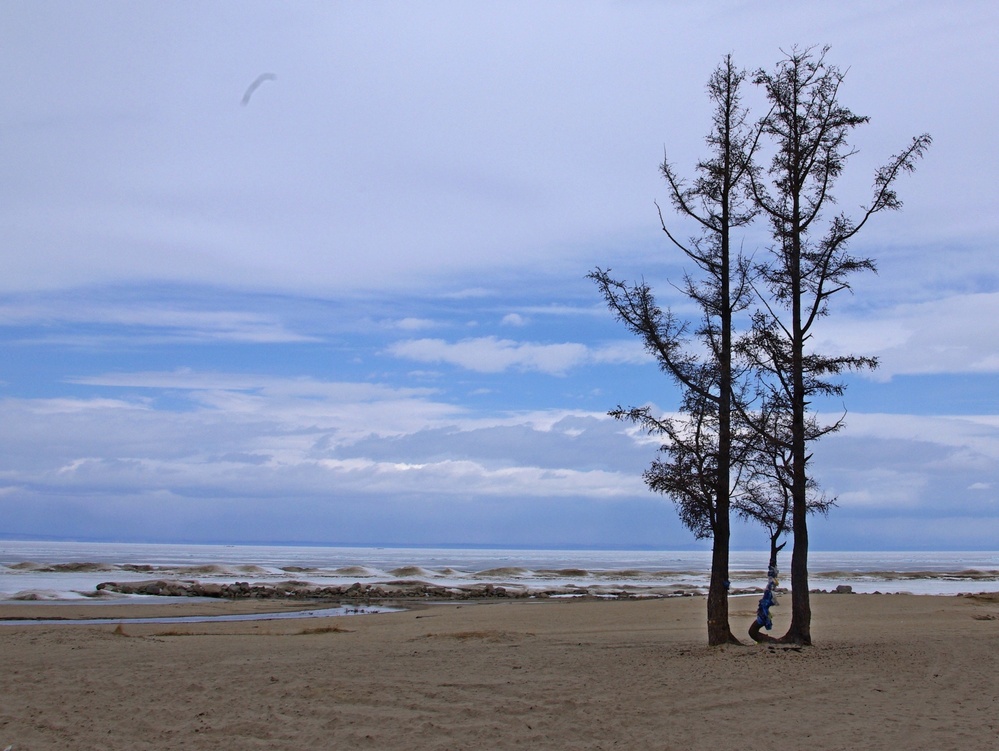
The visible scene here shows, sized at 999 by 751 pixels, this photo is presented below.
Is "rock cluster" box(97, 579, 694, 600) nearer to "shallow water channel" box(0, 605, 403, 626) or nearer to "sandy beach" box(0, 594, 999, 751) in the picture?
"shallow water channel" box(0, 605, 403, 626)

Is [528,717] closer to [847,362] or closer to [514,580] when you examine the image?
[847,362]

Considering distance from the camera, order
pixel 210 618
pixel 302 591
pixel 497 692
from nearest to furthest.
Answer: pixel 497 692 < pixel 210 618 < pixel 302 591

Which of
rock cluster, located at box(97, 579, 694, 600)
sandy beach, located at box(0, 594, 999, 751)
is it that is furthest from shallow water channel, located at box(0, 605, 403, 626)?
sandy beach, located at box(0, 594, 999, 751)

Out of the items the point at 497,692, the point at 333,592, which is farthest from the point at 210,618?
the point at 497,692

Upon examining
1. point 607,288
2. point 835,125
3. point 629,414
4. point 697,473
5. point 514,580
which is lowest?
point 514,580

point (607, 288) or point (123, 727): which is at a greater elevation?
point (607, 288)

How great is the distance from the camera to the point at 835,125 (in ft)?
50.3

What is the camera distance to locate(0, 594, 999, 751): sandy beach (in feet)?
31.2

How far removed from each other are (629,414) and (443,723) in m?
7.00

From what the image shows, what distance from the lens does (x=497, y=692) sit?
11539 millimetres

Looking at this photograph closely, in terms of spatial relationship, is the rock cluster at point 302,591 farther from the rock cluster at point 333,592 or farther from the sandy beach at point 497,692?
the sandy beach at point 497,692

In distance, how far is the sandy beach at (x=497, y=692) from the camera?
9.52 m

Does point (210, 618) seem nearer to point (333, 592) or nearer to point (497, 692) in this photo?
point (333, 592)

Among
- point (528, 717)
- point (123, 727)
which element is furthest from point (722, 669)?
point (123, 727)
